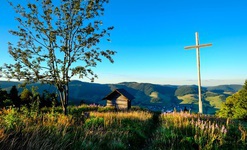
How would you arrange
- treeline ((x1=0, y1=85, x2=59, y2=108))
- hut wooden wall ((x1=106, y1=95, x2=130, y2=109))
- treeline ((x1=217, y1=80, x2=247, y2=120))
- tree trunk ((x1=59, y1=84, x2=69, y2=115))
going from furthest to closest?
treeline ((x1=217, y1=80, x2=247, y2=120)), hut wooden wall ((x1=106, y1=95, x2=130, y2=109)), tree trunk ((x1=59, y1=84, x2=69, y2=115)), treeline ((x1=0, y1=85, x2=59, y2=108))

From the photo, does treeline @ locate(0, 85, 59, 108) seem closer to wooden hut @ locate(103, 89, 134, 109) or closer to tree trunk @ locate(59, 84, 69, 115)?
tree trunk @ locate(59, 84, 69, 115)

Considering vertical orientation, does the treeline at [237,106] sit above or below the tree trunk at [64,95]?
below

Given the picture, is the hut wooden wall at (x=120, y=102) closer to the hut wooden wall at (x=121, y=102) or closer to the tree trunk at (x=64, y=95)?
the hut wooden wall at (x=121, y=102)

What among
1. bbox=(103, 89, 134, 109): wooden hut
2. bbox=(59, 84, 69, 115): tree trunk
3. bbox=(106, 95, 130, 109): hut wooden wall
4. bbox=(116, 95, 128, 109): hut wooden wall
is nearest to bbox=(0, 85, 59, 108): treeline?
bbox=(59, 84, 69, 115): tree trunk

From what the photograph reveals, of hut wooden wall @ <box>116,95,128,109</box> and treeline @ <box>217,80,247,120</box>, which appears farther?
treeline @ <box>217,80,247,120</box>

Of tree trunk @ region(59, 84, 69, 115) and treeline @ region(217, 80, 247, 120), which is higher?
tree trunk @ region(59, 84, 69, 115)

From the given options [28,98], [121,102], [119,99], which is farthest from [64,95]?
[28,98]

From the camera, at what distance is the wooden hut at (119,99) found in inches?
1154

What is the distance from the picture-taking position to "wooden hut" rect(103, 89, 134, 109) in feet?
96.2

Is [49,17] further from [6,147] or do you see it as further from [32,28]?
[6,147]

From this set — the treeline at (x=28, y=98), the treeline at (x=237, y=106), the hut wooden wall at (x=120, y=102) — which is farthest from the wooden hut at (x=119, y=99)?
the treeline at (x=237, y=106)

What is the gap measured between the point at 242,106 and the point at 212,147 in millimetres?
28426

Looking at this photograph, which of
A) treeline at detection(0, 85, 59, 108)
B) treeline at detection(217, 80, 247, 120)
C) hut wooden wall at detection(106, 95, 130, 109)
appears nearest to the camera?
treeline at detection(0, 85, 59, 108)

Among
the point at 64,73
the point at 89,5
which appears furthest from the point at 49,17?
the point at 64,73
